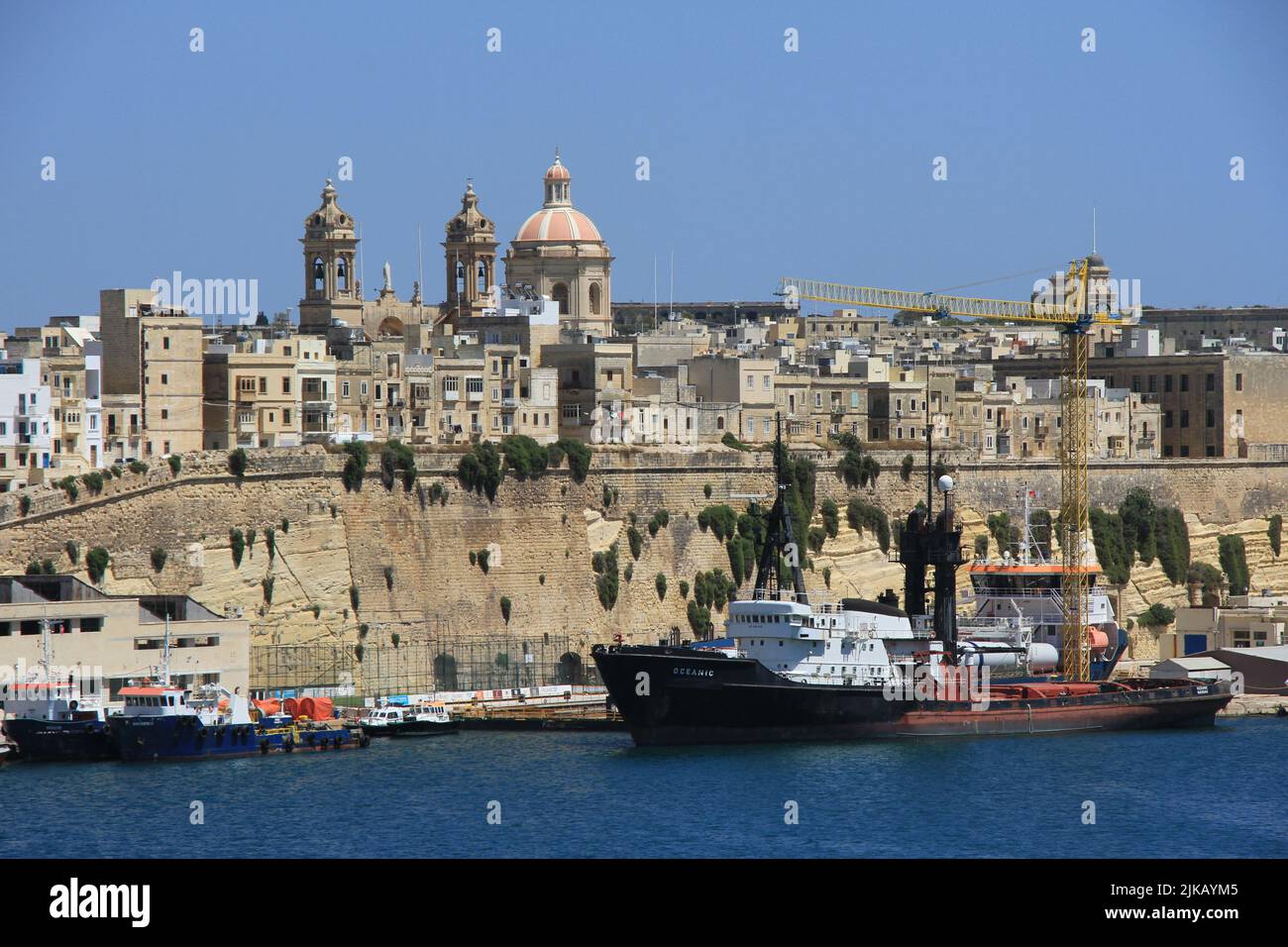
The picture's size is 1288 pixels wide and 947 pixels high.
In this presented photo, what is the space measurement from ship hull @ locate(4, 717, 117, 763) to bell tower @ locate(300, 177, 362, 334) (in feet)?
107

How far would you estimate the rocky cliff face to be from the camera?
2530 inches

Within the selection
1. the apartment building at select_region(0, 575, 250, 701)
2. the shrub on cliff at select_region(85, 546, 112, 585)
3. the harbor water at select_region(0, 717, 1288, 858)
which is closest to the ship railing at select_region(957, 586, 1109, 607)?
the harbor water at select_region(0, 717, 1288, 858)

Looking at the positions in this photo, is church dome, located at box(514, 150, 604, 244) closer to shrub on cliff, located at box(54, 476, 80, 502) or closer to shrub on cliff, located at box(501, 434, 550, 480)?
shrub on cliff, located at box(501, 434, 550, 480)

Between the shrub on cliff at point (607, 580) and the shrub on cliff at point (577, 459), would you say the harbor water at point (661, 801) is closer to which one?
the shrub on cliff at point (607, 580)

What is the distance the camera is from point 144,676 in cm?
5709

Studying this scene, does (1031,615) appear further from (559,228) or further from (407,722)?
(559,228)

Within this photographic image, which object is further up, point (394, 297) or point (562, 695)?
point (394, 297)

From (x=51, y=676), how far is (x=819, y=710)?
17.8 metres

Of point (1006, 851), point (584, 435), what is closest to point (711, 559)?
point (584, 435)

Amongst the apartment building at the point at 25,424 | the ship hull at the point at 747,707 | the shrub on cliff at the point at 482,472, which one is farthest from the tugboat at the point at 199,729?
the shrub on cliff at the point at 482,472

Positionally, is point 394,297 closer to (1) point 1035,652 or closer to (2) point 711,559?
(2) point 711,559

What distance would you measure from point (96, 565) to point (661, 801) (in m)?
20.2

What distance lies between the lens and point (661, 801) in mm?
48562

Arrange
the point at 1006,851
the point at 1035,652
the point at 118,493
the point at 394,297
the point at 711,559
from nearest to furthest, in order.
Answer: the point at 1006,851, the point at 118,493, the point at 1035,652, the point at 711,559, the point at 394,297
